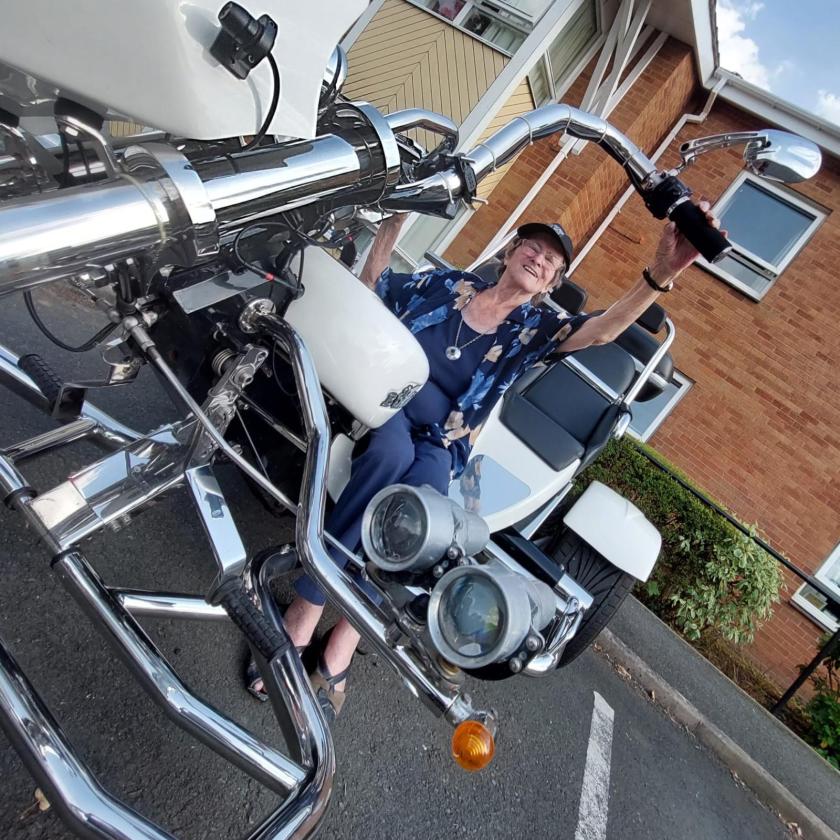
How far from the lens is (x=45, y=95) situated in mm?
1036

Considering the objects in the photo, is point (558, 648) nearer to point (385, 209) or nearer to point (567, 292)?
point (385, 209)

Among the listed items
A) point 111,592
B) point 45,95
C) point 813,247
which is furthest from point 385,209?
point 813,247

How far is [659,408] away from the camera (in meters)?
8.04

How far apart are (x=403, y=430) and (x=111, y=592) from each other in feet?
2.97

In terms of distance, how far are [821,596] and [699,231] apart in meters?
6.99

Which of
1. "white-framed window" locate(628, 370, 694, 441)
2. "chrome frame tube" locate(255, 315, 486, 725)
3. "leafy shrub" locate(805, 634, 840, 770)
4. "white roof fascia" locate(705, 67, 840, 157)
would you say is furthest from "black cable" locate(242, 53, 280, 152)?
"white roof fascia" locate(705, 67, 840, 157)

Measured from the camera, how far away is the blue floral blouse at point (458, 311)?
88.3 inches

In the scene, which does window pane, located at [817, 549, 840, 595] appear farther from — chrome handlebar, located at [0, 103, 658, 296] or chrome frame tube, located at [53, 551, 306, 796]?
chrome frame tube, located at [53, 551, 306, 796]

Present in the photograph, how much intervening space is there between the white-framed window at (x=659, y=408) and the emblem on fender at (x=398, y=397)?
660 centimetres

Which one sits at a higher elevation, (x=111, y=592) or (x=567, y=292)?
(x=567, y=292)

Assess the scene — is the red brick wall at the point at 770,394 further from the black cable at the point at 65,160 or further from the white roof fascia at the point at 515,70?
the black cable at the point at 65,160

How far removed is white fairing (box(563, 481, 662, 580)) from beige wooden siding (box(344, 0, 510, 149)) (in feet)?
14.9

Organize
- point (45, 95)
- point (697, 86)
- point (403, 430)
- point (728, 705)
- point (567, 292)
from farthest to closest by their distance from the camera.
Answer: point (697, 86) < point (728, 705) < point (567, 292) < point (403, 430) < point (45, 95)

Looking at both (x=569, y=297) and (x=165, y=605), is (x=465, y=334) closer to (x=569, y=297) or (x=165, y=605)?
(x=569, y=297)
